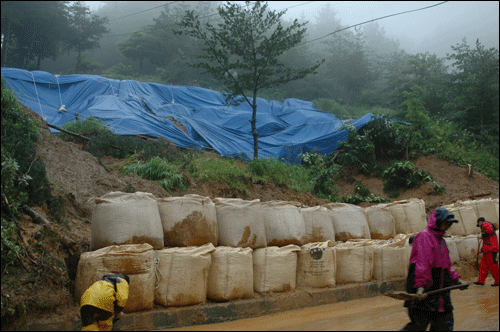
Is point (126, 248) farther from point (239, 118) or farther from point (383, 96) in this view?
point (383, 96)

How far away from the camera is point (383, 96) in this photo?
76.9 ft

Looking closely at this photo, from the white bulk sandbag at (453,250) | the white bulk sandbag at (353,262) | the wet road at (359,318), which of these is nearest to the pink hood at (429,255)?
the wet road at (359,318)

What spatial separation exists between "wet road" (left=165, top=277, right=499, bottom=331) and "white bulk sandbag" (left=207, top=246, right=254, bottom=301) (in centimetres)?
26

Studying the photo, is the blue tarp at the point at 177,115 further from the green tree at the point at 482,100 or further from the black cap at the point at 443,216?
the black cap at the point at 443,216

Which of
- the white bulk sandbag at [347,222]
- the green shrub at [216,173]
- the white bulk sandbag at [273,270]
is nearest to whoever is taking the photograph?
the white bulk sandbag at [273,270]

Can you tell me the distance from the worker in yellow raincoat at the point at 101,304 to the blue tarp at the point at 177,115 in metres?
7.02

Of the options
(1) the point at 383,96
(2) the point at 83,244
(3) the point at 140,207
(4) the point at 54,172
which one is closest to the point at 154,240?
(3) the point at 140,207

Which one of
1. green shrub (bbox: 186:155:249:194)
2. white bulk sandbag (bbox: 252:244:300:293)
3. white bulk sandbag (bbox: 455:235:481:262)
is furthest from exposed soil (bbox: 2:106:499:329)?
white bulk sandbag (bbox: 252:244:300:293)

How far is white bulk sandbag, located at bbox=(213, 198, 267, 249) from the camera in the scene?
3.90 meters

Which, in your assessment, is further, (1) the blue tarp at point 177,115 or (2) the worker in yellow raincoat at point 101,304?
(1) the blue tarp at point 177,115

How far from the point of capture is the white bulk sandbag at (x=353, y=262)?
178 inches

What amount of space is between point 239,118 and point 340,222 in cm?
867

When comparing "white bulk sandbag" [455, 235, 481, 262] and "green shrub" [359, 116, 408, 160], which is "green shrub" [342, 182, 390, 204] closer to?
"green shrub" [359, 116, 408, 160]

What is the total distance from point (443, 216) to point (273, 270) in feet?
6.04
